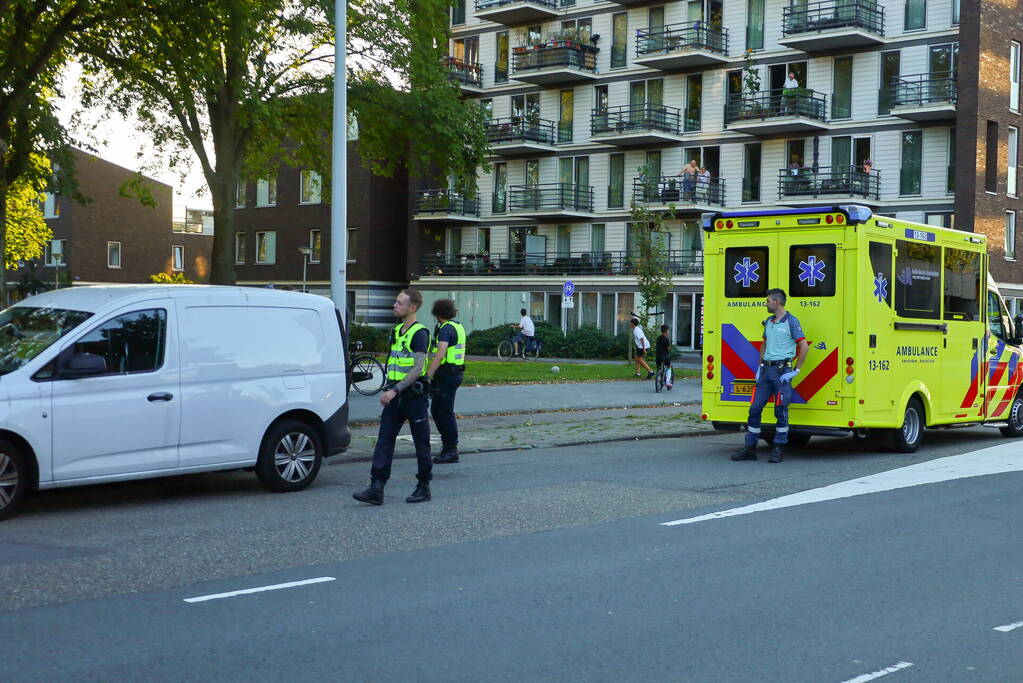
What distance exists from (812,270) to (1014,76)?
→ 3330 centimetres

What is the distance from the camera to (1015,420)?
16781 mm

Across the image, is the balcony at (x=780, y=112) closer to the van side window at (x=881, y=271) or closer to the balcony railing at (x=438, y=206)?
the balcony railing at (x=438, y=206)

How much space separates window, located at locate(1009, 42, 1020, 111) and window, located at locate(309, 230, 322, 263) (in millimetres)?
32140

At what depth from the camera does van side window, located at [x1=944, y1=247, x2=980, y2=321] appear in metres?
14.7

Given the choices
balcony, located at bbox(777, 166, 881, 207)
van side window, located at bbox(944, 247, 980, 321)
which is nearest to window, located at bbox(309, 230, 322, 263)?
balcony, located at bbox(777, 166, 881, 207)

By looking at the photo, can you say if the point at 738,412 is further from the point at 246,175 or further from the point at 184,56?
the point at 246,175

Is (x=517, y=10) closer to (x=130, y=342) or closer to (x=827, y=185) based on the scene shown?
(x=827, y=185)

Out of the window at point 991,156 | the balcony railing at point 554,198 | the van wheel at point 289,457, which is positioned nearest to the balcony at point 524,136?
the balcony railing at point 554,198

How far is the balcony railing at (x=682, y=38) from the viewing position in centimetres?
4584

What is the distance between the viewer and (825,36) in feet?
138

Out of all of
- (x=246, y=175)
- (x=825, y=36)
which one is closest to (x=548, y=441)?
(x=246, y=175)

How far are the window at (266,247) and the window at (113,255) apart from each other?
11.6 m

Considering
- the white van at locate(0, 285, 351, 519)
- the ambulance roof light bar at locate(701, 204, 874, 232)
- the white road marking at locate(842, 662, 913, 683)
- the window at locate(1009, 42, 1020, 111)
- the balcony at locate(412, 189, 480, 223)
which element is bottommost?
the white road marking at locate(842, 662, 913, 683)

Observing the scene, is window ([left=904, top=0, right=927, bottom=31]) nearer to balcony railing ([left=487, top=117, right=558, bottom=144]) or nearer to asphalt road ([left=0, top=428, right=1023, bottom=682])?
balcony railing ([left=487, top=117, right=558, bottom=144])
